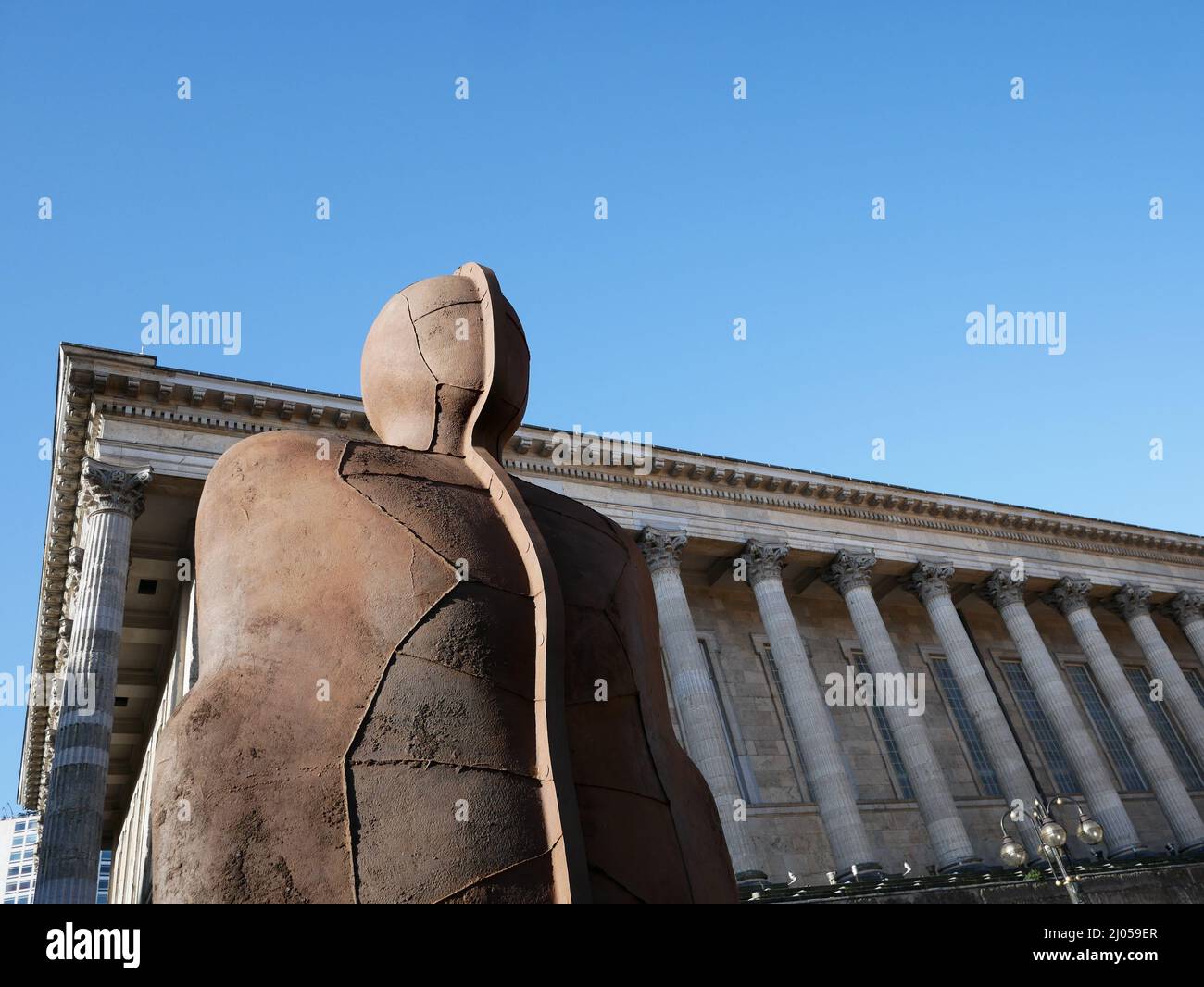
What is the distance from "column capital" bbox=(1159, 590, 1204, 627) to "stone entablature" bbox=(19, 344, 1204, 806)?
0.74ft

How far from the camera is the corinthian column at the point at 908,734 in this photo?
66.1 ft

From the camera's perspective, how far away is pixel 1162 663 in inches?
1066

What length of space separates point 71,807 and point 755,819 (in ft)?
43.0

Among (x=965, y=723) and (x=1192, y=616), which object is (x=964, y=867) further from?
(x=1192, y=616)

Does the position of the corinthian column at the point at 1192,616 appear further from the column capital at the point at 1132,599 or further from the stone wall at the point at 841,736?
the stone wall at the point at 841,736

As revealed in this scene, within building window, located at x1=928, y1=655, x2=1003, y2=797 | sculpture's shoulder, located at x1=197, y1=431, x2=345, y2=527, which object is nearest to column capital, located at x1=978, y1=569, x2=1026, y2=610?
building window, located at x1=928, y1=655, x2=1003, y2=797

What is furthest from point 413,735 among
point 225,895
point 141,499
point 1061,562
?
point 1061,562

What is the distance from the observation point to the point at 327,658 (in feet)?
7.92

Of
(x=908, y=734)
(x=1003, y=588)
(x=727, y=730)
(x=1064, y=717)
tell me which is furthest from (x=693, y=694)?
(x=1003, y=588)

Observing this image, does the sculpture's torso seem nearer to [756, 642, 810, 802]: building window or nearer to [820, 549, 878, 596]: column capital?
[756, 642, 810, 802]: building window

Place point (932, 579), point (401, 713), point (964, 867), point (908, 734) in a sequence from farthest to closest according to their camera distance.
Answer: point (932, 579) < point (908, 734) < point (964, 867) < point (401, 713)

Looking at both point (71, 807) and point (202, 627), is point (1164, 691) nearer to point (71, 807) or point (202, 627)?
point (71, 807)

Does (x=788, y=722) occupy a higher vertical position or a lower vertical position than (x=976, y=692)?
lower

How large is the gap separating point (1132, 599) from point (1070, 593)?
2.65 meters
